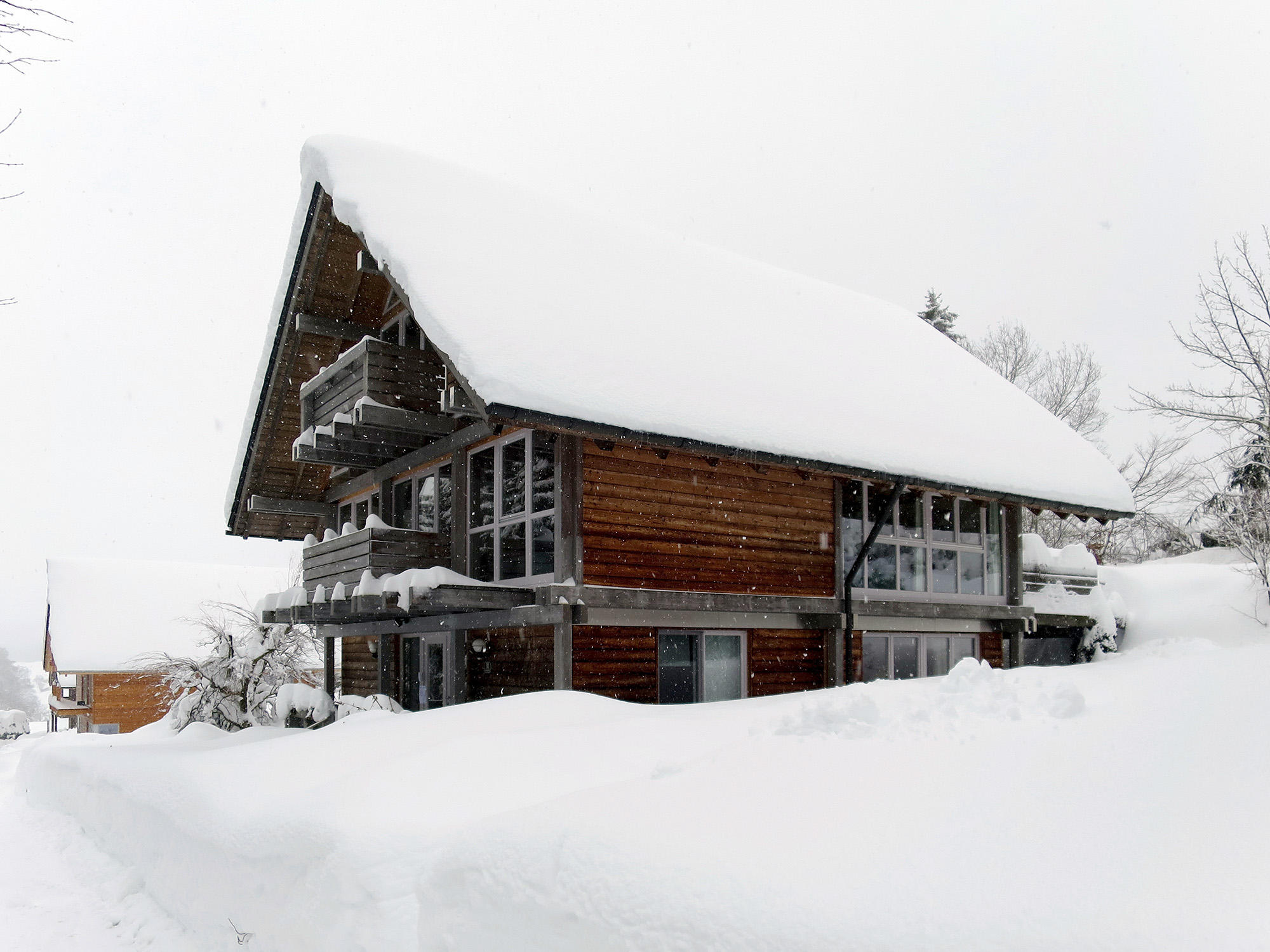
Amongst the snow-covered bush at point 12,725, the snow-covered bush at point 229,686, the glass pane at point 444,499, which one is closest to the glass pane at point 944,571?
the glass pane at point 444,499

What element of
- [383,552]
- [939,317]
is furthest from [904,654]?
[939,317]

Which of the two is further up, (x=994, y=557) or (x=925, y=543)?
(x=925, y=543)

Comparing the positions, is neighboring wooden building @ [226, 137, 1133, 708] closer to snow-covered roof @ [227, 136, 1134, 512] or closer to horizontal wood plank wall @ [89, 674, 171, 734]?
snow-covered roof @ [227, 136, 1134, 512]

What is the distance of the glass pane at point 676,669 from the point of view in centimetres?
1262

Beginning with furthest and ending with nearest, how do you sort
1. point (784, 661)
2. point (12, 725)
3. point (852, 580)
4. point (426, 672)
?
point (12, 725) < point (426, 672) < point (852, 580) < point (784, 661)

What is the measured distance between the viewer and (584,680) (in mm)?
11852

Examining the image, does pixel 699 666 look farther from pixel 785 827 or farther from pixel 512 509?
pixel 785 827

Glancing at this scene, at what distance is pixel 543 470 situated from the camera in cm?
1216

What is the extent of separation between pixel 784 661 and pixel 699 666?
1.51 metres

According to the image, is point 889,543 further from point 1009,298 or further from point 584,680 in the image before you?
point 1009,298

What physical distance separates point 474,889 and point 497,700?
4078mm

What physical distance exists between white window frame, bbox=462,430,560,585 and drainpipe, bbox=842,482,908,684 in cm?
439

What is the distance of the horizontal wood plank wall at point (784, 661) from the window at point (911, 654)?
0.99 metres

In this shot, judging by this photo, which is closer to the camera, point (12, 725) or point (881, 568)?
point (881, 568)
